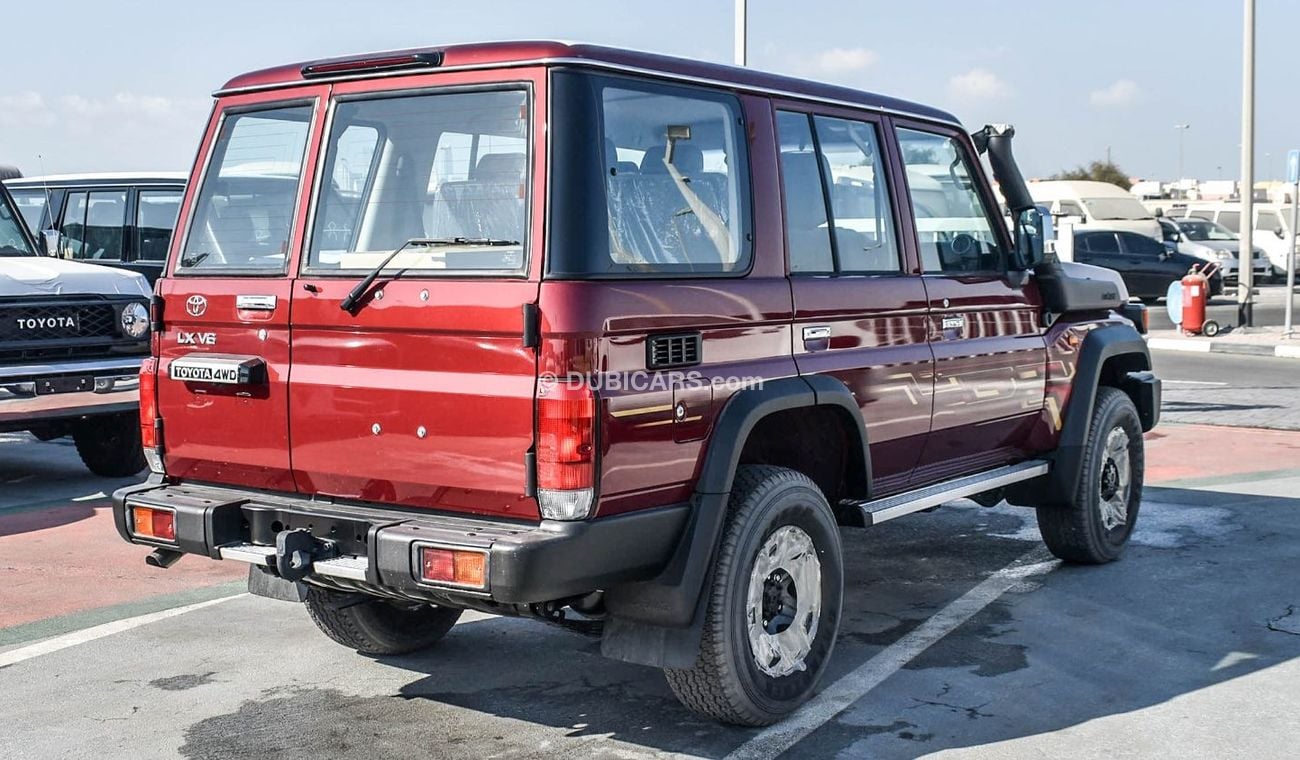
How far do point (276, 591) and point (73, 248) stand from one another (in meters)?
8.81

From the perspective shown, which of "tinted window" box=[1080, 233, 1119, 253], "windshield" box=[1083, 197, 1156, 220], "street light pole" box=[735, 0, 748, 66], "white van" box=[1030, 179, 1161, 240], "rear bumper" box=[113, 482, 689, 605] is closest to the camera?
"rear bumper" box=[113, 482, 689, 605]

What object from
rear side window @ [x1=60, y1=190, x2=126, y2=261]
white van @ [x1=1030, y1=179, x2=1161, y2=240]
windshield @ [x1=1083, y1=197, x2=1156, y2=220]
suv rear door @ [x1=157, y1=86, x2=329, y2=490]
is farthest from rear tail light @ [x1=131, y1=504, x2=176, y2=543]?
windshield @ [x1=1083, y1=197, x2=1156, y2=220]

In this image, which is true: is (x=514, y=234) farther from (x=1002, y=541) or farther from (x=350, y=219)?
(x=1002, y=541)

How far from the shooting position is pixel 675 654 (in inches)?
175

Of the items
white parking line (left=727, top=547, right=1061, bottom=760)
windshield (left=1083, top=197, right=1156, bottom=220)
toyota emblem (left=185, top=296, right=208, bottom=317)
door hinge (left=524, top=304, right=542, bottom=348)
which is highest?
windshield (left=1083, top=197, right=1156, bottom=220)

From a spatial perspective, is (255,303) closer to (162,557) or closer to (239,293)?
(239,293)

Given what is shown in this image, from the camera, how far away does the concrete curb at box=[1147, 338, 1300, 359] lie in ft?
63.1

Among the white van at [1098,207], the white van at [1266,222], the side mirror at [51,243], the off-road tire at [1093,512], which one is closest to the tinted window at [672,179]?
the off-road tire at [1093,512]

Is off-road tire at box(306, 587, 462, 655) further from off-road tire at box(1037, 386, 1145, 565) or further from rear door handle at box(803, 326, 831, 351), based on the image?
off-road tire at box(1037, 386, 1145, 565)

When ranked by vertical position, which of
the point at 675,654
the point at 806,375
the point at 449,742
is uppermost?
the point at 806,375

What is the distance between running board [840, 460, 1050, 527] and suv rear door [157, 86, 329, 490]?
2139 mm

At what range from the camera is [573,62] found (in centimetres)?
436

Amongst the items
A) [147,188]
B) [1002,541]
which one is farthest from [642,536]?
[147,188]

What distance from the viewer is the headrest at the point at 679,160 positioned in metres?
4.61
